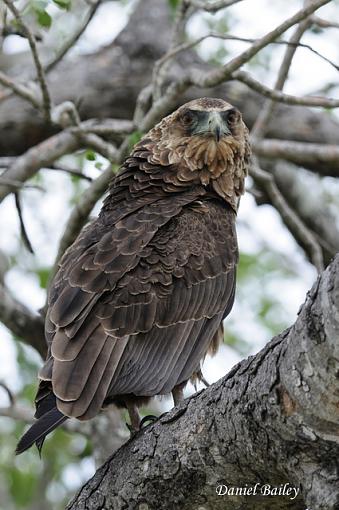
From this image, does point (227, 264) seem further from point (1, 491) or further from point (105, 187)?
point (1, 491)

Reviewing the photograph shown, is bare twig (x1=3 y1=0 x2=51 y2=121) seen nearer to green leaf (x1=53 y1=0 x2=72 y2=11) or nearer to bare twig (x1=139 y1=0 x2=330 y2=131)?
green leaf (x1=53 y1=0 x2=72 y2=11)

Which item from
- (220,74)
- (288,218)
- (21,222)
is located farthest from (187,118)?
(288,218)

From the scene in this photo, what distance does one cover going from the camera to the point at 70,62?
9.50 metres

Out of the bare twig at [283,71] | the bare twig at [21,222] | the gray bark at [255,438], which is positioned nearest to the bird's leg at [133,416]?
the gray bark at [255,438]

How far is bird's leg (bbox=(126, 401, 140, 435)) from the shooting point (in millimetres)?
5133

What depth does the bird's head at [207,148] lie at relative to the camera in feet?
20.8

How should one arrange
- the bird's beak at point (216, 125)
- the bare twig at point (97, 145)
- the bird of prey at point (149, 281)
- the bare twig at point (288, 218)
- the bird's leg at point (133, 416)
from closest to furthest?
the bird of prey at point (149, 281) < the bird's leg at point (133, 416) < the bird's beak at point (216, 125) < the bare twig at point (97, 145) < the bare twig at point (288, 218)

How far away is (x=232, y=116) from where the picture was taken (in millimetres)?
6520

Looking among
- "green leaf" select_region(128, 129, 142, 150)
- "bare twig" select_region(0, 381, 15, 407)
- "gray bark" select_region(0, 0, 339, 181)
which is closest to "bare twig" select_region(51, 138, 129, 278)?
"green leaf" select_region(128, 129, 142, 150)

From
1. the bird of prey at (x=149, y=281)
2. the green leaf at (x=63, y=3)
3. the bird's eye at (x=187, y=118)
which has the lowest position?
the bird of prey at (x=149, y=281)

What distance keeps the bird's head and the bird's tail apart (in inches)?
84.6
